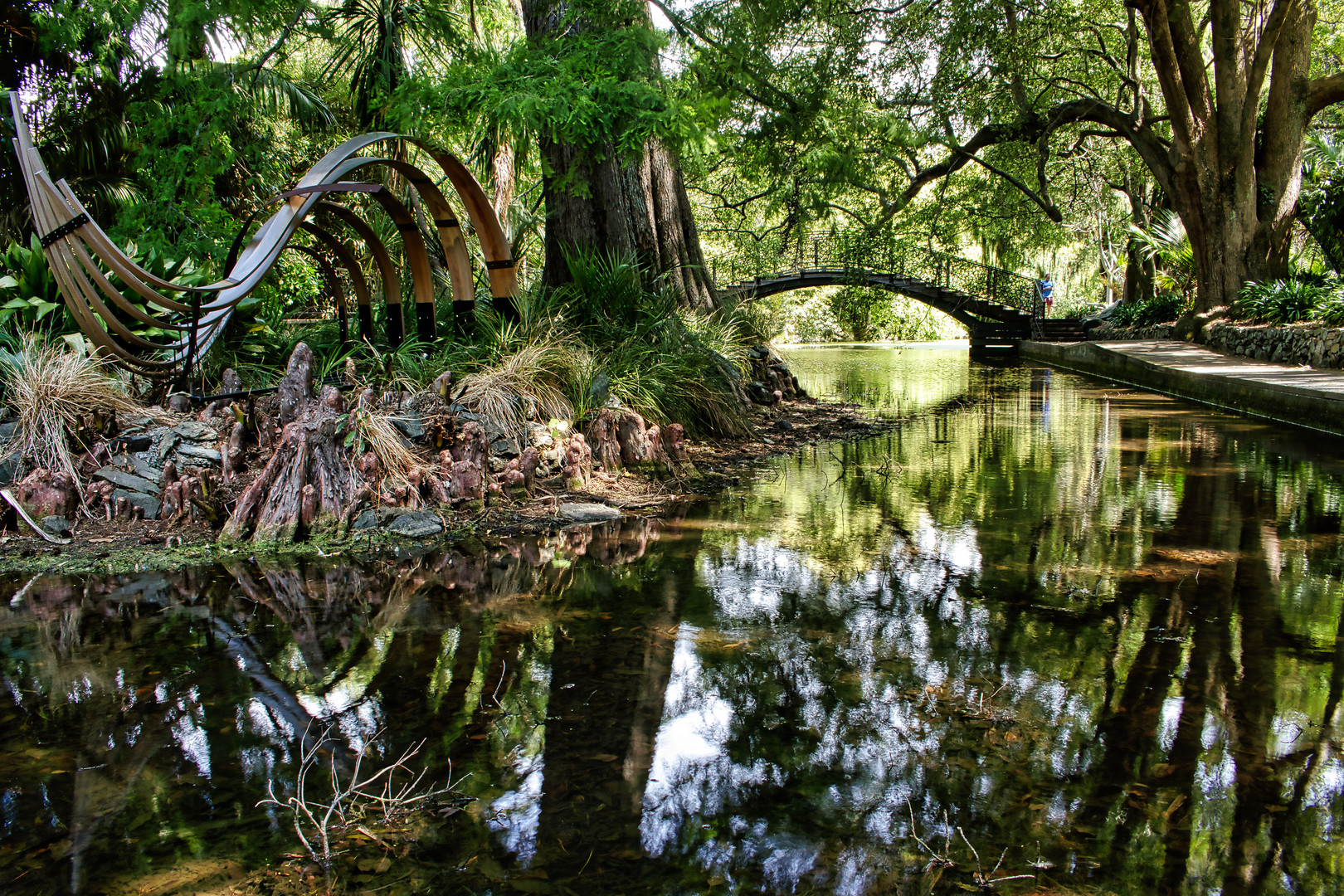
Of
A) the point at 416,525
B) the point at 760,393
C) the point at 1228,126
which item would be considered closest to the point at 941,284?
the point at 1228,126

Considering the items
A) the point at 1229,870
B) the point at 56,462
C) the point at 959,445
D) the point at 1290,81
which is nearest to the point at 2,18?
the point at 56,462

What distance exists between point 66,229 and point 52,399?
1.31m

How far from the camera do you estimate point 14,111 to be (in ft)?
15.2

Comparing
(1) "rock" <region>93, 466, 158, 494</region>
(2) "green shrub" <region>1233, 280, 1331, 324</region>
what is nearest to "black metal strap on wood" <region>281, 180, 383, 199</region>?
(1) "rock" <region>93, 466, 158, 494</region>

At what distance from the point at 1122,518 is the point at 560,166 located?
574 cm

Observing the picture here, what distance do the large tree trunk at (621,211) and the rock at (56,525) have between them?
14.3 feet

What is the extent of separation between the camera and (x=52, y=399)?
17.7ft

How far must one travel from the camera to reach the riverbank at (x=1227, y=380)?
8.05 metres

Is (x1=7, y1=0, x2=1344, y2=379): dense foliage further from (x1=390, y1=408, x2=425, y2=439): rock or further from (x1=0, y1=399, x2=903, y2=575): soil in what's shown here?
(x1=0, y1=399, x2=903, y2=575): soil

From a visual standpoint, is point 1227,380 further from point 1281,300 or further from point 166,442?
point 166,442

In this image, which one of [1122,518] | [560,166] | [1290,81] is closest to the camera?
[1122,518]

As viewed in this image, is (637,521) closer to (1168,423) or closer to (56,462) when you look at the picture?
(56,462)

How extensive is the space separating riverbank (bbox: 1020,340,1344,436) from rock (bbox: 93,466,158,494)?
8.96 metres

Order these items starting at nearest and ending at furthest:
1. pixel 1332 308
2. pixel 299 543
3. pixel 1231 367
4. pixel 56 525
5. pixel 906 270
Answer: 1. pixel 299 543
2. pixel 56 525
3. pixel 1332 308
4. pixel 1231 367
5. pixel 906 270
